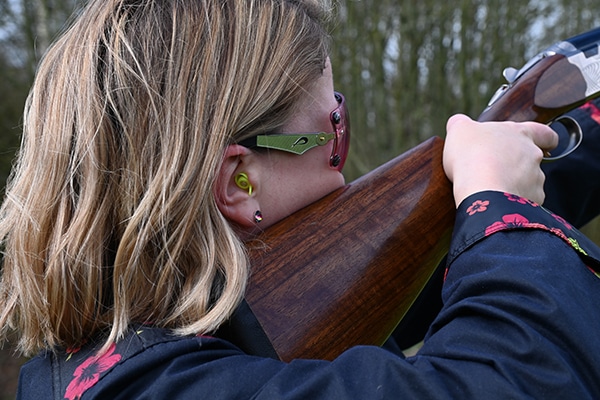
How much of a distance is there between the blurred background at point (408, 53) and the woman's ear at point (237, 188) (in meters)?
4.16

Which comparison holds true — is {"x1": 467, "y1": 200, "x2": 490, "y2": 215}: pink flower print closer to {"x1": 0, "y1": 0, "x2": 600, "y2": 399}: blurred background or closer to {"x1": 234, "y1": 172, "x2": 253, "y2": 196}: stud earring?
{"x1": 234, "y1": 172, "x2": 253, "y2": 196}: stud earring

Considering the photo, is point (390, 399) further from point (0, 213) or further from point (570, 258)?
point (0, 213)

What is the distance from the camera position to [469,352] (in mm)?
918

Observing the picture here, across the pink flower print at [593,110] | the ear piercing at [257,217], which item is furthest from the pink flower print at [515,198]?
the pink flower print at [593,110]

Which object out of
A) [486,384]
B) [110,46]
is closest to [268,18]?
[110,46]

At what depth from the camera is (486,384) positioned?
875mm

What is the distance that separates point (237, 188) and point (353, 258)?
279 millimetres

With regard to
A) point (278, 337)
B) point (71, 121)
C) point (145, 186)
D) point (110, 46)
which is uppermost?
point (110, 46)

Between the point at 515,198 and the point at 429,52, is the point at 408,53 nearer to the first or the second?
the point at 429,52

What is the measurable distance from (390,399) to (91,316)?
58 cm

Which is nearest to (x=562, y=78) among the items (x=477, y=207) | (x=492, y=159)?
(x=492, y=159)

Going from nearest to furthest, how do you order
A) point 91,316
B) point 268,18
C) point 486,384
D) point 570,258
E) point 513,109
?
1. point 486,384
2. point 570,258
3. point 91,316
4. point 268,18
5. point 513,109

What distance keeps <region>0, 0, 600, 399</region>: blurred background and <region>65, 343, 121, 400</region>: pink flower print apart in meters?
4.45

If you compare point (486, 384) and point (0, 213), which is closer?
point (486, 384)
